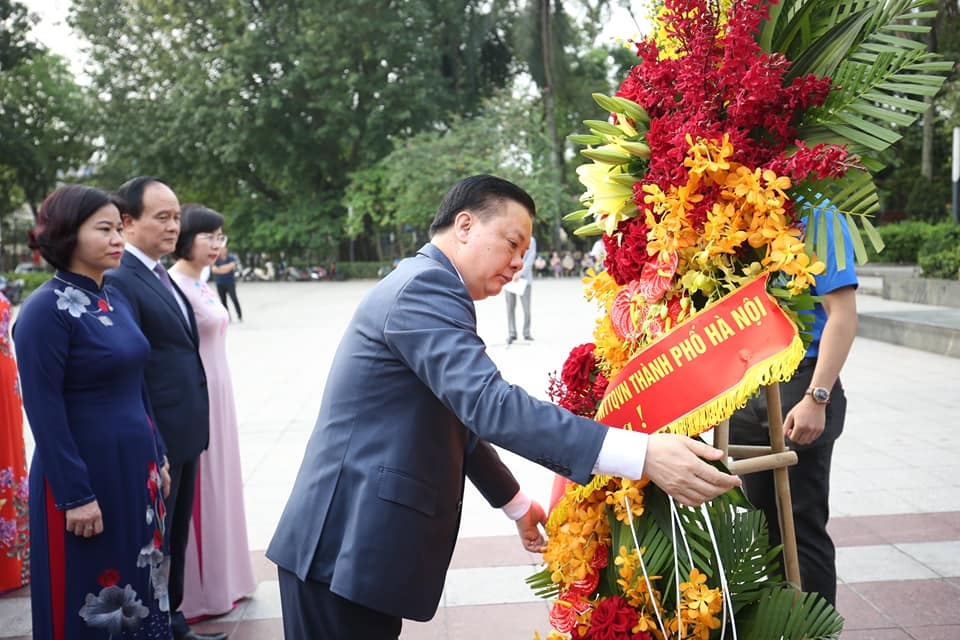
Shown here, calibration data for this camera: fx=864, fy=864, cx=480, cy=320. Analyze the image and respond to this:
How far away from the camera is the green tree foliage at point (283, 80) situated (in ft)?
101

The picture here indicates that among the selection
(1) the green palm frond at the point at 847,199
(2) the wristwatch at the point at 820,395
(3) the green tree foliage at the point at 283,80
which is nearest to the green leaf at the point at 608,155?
(1) the green palm frond at the point at 847,199

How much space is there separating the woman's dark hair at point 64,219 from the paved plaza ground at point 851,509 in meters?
1.36

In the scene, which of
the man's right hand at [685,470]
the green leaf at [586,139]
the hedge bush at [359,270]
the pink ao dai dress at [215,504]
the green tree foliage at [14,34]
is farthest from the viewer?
the hedge bush at [359,270]

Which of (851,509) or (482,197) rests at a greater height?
(482,197)

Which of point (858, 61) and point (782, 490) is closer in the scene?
point (858, 61)

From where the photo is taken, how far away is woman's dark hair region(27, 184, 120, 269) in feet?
8.81

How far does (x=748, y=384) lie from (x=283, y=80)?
3138 cm

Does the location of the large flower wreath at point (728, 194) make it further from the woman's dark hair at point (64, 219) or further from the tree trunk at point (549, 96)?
the tree trunk at point (549, 96)

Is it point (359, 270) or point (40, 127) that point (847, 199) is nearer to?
point (359, 270)

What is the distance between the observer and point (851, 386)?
8219 millimetres

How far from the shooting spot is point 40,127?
3644 cm

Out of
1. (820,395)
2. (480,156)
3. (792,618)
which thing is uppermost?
(480,156)

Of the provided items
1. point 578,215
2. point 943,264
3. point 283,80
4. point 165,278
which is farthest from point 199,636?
point 283,80

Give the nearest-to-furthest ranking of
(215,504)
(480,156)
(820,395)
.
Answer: (820,395), (215,504), (480,156)
